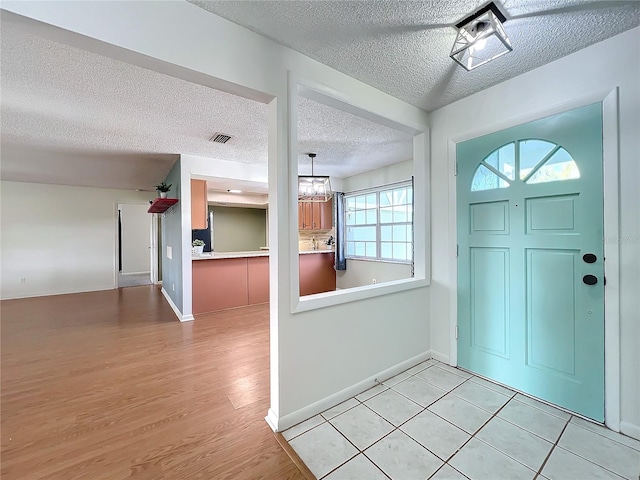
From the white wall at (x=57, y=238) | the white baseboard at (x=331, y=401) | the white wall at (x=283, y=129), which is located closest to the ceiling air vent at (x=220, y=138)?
the white wall at (x=283, y=129)

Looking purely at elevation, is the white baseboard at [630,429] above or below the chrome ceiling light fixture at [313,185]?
below

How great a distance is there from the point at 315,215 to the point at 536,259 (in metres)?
4.16

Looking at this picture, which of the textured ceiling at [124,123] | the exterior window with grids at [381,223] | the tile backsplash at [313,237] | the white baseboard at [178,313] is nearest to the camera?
the textured ceiling at [124,123]

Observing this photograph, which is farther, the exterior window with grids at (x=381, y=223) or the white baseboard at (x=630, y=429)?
the exterior window with grids at (x=381, y=223)

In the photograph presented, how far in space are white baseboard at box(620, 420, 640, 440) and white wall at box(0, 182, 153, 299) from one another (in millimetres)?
8425

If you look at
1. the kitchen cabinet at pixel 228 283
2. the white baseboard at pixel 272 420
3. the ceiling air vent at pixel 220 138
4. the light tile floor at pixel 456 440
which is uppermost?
the ceiling air vent at pixel 220 138

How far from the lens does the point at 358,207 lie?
221 inches

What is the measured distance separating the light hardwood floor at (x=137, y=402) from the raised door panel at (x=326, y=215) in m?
2.74

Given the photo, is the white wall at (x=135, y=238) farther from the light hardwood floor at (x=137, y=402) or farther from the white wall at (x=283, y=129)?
the white wall at (x=283, y=129)

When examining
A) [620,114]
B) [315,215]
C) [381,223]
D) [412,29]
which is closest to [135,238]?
[315,215]

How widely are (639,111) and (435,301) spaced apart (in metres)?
1.87

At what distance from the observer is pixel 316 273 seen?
18.5ft

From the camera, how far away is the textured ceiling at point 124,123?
1823mm

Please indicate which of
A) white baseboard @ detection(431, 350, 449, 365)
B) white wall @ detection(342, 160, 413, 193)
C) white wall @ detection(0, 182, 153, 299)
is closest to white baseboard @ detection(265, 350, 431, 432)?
white baseboard @ detection(431, 350, 449, 365)
